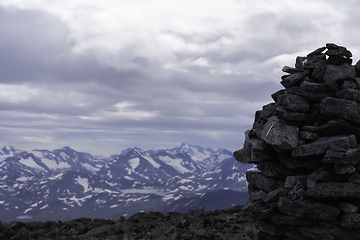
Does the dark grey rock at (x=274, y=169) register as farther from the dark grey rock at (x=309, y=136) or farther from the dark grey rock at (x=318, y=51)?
the dark grey rock at (x=318, y=51)

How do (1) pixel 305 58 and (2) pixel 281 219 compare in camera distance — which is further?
(1) pixel 305 58

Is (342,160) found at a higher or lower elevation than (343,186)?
higher

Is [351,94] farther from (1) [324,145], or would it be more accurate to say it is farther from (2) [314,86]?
(1) [324,145]

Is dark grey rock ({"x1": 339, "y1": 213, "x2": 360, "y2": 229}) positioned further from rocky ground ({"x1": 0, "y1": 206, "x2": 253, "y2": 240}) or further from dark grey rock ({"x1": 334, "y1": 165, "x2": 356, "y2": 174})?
rocky ground ({"x1": 0, "y1": 206, "x2": 253, "y2": 240})

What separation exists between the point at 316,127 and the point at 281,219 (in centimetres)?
556

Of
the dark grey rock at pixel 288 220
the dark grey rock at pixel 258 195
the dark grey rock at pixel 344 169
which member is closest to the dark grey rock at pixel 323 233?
the dark grey rock at pixel 288 220

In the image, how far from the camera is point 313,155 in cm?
1436

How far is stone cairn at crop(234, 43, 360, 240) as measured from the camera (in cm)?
1343

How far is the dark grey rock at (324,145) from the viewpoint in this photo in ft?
43.9

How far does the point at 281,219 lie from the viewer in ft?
47.3

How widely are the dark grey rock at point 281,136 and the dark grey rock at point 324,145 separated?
457 mm

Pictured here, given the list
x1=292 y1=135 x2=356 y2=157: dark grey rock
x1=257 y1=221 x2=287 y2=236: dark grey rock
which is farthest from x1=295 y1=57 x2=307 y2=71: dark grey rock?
A: x1=257 y1=221 x2=287 y2=236: dark grey rock

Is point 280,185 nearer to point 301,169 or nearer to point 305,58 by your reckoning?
point 301,169

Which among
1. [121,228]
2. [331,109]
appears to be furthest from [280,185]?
[121,228]
